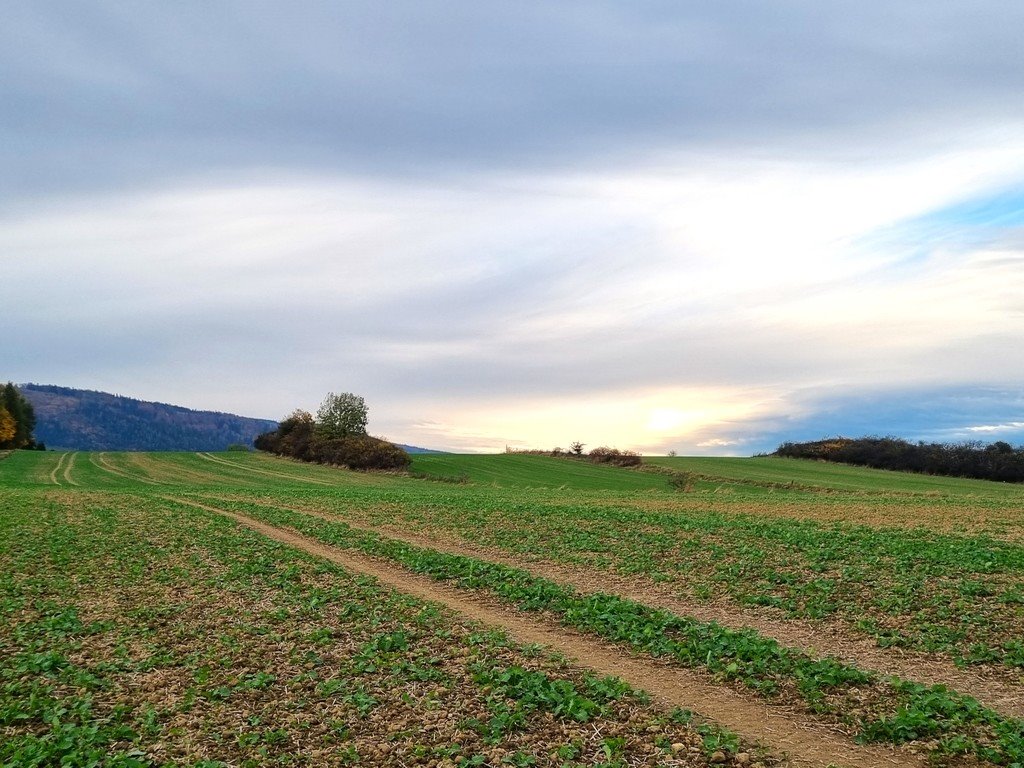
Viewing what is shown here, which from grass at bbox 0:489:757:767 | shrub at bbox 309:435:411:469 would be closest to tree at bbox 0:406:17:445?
shrub at bbox 309:435:411:469

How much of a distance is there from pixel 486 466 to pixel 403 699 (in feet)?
230

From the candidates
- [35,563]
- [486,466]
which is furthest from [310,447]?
[35,563]

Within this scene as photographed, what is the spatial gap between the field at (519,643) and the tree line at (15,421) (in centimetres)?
9493

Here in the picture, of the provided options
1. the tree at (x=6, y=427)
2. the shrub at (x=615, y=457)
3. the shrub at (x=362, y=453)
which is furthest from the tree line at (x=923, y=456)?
the tree at (x=6, y=427)

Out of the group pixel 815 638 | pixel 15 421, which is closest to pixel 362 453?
pixel 15 421

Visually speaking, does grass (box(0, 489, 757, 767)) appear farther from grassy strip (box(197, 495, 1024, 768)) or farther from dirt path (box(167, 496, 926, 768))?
grassy strip (box(197, 495, 1024, 768))

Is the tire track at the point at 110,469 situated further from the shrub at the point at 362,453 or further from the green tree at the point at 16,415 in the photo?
the green tree at the point at 16,415

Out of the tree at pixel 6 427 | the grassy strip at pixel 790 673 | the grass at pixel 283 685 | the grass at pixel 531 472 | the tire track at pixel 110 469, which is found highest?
the tree at pixel 6 427

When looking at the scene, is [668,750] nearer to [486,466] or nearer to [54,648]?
[54,648]

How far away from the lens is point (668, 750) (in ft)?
27.7

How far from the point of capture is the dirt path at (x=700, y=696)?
8.67m

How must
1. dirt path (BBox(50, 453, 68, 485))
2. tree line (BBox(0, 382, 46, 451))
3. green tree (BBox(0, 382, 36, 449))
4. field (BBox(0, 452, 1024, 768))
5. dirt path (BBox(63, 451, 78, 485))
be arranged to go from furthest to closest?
green tree (BBox(0, 382, 36, 449))
tree line (BBox(0, 382, 46, 451))
dirt path (BBox(63, 451, 78, 485))
dirt path (BBox(50, 453, 68, 485))
field (BBox(0, 452, 1024, 768))

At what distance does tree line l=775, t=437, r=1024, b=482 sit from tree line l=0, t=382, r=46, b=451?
4167 inches

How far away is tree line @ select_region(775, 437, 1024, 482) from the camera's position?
79.4 m
